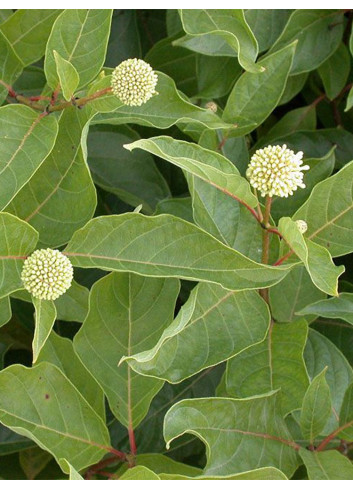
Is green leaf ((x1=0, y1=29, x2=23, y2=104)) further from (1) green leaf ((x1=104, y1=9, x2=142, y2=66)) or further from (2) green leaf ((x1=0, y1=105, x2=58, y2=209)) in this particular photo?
(1) green leaf ((x1=104, y1=9, x2=142, y2=66))

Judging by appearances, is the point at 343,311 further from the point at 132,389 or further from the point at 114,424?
the point at 114,424

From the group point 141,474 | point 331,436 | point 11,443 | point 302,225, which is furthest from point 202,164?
point 11,443

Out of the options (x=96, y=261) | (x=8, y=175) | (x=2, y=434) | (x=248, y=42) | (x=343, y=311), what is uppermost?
(x=248, y=42)

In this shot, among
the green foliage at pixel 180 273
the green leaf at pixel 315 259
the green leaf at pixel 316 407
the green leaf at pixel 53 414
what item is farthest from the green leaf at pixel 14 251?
the green leaf at pixel 316 407

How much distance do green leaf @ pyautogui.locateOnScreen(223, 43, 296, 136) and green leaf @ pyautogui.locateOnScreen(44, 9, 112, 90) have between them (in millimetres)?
263

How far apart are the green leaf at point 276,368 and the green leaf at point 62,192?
1.18 ft

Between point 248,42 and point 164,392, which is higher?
point 248,42

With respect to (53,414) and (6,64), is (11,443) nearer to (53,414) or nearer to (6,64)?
(53,414)

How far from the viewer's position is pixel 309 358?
4.80ft

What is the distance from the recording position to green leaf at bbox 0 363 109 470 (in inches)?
49.8

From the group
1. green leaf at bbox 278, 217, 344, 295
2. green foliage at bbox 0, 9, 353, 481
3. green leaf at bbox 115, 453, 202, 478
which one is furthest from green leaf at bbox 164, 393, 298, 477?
green leaf at bbox 278, 217, 344, 295

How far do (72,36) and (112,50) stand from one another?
538 millimetres

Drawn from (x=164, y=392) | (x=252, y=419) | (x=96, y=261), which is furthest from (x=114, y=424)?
(x=96, y=261)

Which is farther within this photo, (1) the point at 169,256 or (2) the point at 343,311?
(2) the point at 343,311
